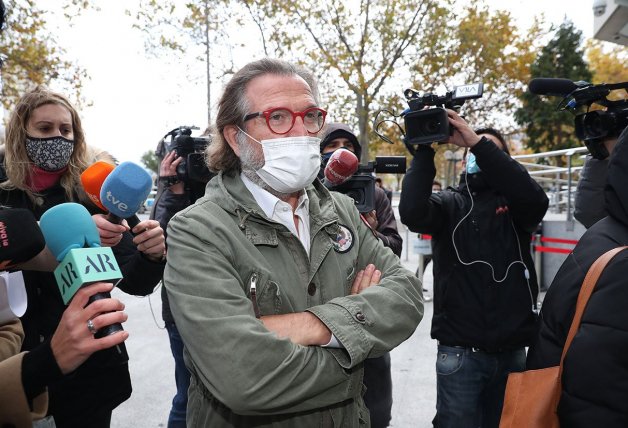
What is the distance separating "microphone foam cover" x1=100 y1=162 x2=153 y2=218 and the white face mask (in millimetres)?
403

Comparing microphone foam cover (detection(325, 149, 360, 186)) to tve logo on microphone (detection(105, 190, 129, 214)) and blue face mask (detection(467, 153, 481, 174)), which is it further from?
tve logo on microphone (detection(105, 190, 129, 214))

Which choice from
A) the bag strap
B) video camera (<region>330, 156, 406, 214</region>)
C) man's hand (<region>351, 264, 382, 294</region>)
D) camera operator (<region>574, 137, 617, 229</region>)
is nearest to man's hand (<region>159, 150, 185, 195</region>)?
video camera (<region>330, 156, 406, 214</region>)

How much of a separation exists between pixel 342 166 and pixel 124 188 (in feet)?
4.04

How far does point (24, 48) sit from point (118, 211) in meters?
12.4

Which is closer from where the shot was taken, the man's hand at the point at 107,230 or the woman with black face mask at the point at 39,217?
the man's hand at the point at 107,230

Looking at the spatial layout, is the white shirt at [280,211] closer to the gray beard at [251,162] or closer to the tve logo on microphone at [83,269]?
the gray beard at [251,162]

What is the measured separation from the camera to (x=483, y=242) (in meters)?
2.59

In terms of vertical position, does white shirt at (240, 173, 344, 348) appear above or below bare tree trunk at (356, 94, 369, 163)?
below

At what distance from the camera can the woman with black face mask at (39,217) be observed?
1.85 m

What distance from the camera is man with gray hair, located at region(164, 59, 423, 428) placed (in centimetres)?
136

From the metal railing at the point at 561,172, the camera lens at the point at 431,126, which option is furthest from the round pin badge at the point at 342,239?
the metal railing at the point at 561,172

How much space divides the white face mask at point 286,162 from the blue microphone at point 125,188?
40cm

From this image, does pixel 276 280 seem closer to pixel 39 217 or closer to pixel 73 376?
pixel 73 376

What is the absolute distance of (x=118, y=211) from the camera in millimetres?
1599
